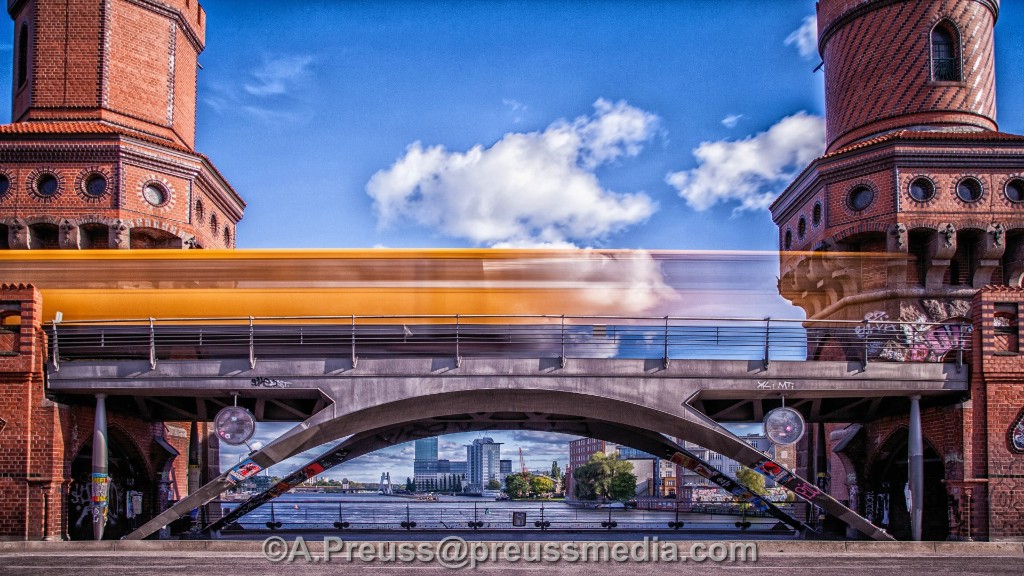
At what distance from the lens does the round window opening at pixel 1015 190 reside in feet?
103

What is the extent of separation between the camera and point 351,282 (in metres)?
24.2

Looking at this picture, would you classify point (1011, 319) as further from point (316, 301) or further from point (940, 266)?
point (316, 301)

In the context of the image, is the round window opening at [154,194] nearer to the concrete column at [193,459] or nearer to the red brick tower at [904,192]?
the concrete column at [193,459]

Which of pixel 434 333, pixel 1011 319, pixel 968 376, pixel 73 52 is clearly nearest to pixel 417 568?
A: pixel 434 333

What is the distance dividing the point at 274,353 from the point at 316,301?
169 cm

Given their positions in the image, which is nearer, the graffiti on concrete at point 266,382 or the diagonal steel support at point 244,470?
the diagonal steel support at point 244,470

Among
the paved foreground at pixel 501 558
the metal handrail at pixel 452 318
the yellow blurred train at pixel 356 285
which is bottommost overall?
the paved foreground at pixel 501 558

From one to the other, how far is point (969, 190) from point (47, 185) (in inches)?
1218

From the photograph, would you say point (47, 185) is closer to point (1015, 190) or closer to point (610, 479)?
point (1015, 190)

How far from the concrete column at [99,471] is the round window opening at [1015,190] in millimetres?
28865

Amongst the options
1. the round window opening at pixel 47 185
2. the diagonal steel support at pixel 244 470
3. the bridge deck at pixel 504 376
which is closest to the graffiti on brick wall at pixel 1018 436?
the bridge deck at pixel 504 376

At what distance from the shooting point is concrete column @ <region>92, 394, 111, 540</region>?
22.9m

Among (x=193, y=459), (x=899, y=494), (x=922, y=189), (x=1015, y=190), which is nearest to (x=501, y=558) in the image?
(x=899, y=494)

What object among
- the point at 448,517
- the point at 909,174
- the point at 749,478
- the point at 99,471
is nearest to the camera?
the point at 99,471
